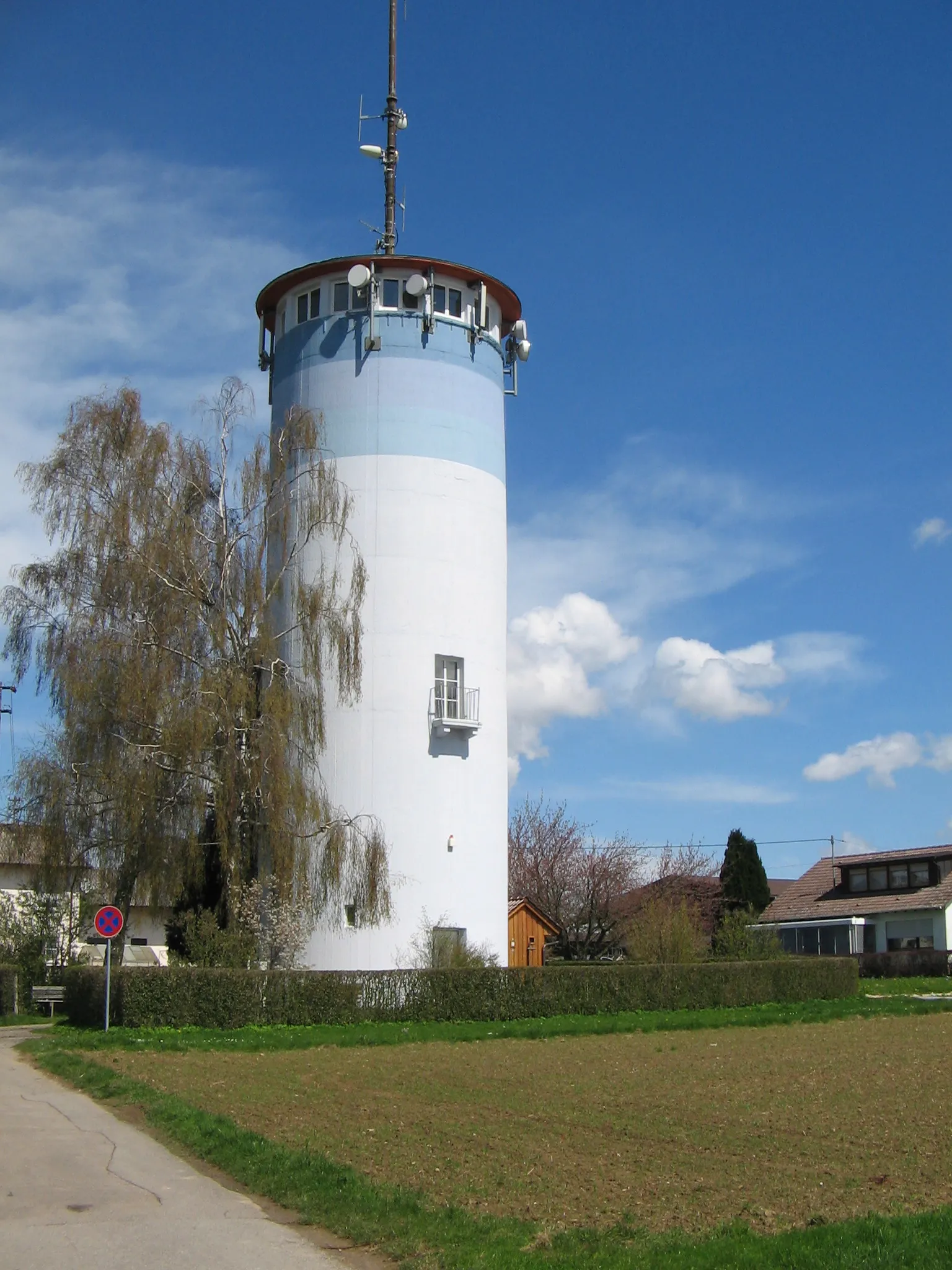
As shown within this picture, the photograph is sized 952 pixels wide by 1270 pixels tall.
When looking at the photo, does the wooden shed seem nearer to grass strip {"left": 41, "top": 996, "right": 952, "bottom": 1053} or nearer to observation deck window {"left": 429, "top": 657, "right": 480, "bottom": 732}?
observation deck window {"left": 429, "top": 657, "right": 480, "bottom": 732}

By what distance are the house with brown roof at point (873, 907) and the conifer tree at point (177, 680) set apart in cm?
3342

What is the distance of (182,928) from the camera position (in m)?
29.8

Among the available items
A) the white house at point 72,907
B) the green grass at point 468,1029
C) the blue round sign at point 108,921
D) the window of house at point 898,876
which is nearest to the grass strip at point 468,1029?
the green grass at point 468,1029

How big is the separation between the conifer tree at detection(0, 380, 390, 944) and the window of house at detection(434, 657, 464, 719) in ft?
11.0

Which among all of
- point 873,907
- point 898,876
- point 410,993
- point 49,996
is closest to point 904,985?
point 873,907

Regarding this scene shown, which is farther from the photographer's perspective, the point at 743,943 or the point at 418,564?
the point at 743,943

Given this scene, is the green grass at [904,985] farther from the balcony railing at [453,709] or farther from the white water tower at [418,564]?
the balcony railing at [453,709]

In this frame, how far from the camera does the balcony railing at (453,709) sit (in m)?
33.5

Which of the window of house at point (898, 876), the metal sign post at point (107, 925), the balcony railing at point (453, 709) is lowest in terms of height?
the metal sign post at point (107, 925)

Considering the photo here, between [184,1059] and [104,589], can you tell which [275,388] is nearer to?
[104,589]

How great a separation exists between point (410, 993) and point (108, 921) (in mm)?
7336

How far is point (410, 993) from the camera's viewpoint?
91.6ft

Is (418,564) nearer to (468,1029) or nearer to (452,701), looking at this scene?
(452,701)

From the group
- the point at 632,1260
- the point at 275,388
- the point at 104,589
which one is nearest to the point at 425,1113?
the point at 632,1260
